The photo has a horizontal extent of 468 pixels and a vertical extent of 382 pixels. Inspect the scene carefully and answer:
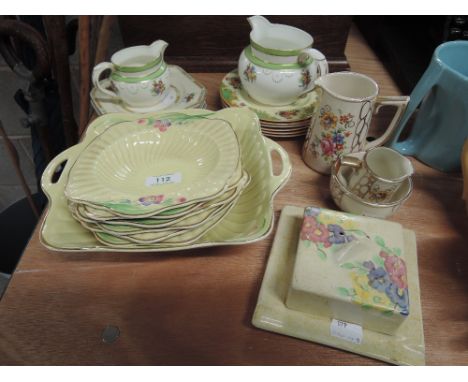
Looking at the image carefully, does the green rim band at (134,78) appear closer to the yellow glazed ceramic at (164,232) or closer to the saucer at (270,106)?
the saucer at (270,106)

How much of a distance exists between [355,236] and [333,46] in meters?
0.50

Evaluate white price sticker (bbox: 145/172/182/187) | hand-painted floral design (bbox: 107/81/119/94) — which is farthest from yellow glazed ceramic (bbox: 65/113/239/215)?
hand-painted floral design (bbox: 107/81/119/94)

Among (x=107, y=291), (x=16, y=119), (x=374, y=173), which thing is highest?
(x=374, y=173)

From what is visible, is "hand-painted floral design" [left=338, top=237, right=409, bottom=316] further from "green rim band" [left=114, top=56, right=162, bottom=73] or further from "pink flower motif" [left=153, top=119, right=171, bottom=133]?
"green rim band" [left=114, top=56, right=162, bottom=73]

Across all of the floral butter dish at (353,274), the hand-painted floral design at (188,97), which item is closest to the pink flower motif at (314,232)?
the floral butter dish at (353,274)

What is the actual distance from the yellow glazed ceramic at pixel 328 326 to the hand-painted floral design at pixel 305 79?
0.29 m

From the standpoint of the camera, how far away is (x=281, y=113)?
62 centimetres

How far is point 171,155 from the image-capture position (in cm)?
53

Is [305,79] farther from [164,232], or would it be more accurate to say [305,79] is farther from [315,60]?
[164,232]

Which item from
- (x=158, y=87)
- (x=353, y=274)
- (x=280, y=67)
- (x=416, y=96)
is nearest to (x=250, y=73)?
(x=280, y=67)

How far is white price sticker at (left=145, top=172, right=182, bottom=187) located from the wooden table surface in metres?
0.09

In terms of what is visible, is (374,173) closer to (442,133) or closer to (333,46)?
(442,133)

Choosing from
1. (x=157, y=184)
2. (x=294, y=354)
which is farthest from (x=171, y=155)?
(x=294, y=354)

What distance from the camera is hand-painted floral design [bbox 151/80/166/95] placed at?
599 mm
